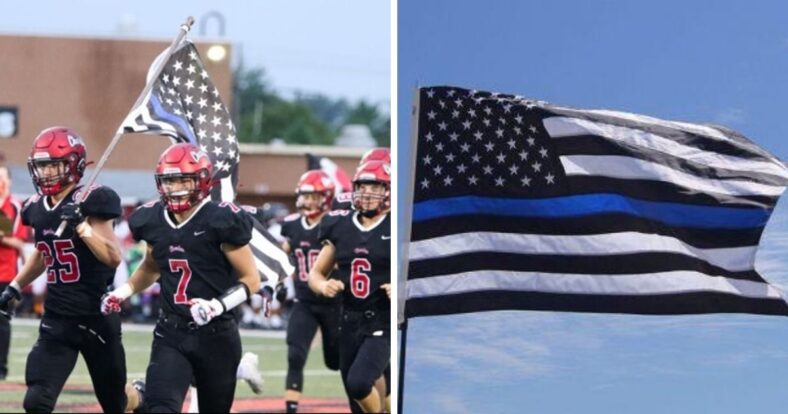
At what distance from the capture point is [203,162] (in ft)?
28.7

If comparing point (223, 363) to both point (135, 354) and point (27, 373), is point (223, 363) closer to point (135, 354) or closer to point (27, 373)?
point (27, 373)

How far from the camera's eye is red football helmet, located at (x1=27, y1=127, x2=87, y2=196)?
29.5ft

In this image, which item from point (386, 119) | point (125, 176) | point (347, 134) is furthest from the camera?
point (386, 119)

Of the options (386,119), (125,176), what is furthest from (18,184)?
(386,119)

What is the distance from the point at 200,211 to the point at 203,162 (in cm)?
27

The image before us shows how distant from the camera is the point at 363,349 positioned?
402 inches

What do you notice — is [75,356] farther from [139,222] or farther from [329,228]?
[329,228]

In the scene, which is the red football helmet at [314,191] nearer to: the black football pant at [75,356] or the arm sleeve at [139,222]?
the black football pant at [75,356]

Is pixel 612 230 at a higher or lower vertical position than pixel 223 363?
higher

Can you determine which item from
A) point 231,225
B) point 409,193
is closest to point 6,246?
point 231,225

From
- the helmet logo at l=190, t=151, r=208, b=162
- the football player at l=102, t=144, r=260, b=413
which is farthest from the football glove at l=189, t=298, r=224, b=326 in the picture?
the helmet logo at l=190, t=151, r=208, b=162

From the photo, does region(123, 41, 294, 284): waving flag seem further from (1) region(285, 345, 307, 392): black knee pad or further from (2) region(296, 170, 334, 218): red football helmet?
(2) region(296, 170, 334, 218): red football helmet

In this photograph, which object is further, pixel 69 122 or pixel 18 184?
pixel 69 122

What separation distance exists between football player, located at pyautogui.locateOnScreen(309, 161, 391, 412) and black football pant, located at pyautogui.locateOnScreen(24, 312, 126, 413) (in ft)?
5.32
